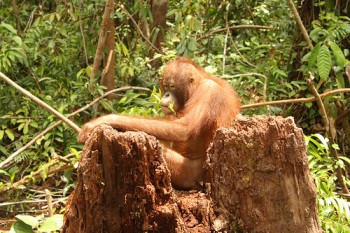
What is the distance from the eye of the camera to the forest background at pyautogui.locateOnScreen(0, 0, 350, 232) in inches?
209

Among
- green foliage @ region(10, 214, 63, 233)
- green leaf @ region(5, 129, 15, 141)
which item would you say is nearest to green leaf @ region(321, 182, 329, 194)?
green foliage @ region(10, 214, 63, 233)

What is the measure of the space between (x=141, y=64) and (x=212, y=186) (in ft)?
10.6

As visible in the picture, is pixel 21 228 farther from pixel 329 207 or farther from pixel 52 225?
pixel 329 207

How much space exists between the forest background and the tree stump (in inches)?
74.1

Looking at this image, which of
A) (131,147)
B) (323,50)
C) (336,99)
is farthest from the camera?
(336,99)

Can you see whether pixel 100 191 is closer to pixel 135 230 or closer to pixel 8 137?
pixel 135 230

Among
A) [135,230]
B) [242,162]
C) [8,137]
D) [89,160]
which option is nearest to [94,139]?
[89,160]

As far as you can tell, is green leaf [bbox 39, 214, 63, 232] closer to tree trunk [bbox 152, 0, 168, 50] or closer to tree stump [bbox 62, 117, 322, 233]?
tree stump [bbox 62, 117, 322, 233]

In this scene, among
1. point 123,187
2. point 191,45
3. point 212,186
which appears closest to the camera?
point 123,187

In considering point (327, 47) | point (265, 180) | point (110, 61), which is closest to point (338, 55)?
point (327, 47)

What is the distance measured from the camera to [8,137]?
5980mm

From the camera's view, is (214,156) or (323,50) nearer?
(214,156)

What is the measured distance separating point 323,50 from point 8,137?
3.08m

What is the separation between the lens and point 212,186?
2857 mm
